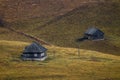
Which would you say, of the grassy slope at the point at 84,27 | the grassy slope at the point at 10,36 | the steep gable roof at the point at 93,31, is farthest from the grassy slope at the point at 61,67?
the grassy slope at the point at 10,36

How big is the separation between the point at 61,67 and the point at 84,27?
66.1m

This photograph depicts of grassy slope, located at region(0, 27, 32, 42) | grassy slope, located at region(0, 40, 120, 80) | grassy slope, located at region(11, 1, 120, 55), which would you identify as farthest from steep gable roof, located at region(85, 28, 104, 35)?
grassy slope, located at region(0, 27, 32, 42)

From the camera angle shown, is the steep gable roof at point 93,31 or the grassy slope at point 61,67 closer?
the grassy slope at point 61,67

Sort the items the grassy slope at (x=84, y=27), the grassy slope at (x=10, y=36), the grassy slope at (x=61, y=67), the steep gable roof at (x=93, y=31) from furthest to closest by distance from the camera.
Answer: the grassy slope at (x=10, y=36) → the steep gable roof at (x=93, y=31) → the grassy slope at (x=84, y=27) → the grassy slope at (x=61, y=67)

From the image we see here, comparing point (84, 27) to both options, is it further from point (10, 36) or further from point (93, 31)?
point (10, 36)

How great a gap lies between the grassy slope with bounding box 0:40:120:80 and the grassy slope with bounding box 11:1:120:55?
62.7ft

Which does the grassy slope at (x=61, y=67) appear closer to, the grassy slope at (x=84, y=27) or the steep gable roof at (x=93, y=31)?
the grassy slope at (x=84, y=27)

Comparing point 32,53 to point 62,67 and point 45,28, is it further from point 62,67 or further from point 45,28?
point 45,28

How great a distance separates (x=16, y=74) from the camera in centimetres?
11100

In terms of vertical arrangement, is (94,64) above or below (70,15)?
below

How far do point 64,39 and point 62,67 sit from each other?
51.6 meters

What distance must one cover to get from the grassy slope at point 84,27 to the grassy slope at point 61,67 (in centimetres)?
1911

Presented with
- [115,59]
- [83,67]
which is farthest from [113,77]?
[115,59]

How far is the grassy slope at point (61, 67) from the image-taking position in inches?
4294
